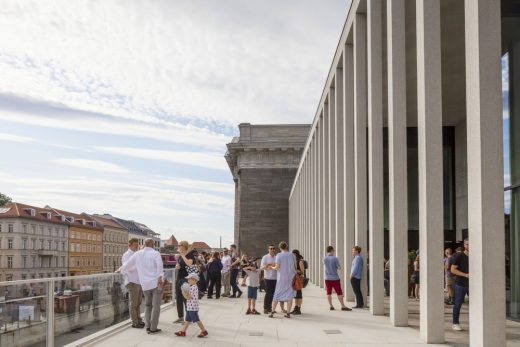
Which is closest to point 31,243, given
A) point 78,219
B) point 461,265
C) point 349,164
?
point 78,219

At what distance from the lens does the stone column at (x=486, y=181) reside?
7.87 m

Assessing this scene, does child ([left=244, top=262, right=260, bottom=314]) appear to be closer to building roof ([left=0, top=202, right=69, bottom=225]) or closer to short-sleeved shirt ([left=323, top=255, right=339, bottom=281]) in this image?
short-sleeved shirt ([left=323, top=255, right=339, bottom=281])

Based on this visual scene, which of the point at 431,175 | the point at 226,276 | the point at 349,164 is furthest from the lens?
the point at 226,276

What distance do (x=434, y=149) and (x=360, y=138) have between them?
6.00 metres

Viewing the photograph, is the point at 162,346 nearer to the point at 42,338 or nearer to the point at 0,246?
the point at 42,338

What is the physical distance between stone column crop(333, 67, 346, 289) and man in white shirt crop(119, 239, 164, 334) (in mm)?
7687

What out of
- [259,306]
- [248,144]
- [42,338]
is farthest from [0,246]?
[42,338]

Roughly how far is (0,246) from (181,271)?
98156 millimetres

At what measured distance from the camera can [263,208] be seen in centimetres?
5975

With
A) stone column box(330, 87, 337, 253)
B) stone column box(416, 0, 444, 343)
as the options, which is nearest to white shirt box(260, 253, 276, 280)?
stone column box(416, 0, 444, 343)

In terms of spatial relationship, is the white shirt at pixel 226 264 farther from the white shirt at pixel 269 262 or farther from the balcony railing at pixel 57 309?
the balcony railing at pixel 57 309

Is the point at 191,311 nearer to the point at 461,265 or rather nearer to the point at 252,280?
the point at 252,280

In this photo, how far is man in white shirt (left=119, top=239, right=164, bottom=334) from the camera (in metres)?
11.7

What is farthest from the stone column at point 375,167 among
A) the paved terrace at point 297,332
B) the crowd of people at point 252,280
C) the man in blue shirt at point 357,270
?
the crowd of people at point 252,280
